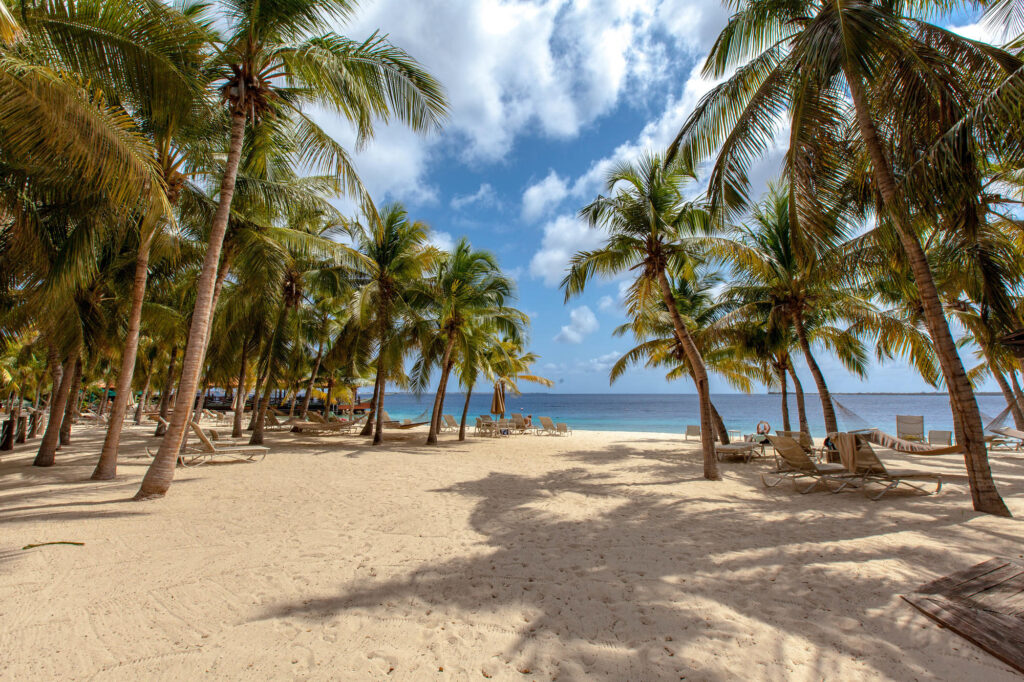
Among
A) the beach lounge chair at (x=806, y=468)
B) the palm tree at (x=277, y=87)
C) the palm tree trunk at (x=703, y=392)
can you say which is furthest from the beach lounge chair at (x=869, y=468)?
the palm tree at (x=277, y=87)

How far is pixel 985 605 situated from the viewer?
9.53 feet

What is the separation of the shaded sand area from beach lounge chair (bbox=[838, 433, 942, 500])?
296 millimetres

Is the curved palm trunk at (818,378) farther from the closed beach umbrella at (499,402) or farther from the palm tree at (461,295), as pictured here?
the closed beach umbrella at (499,402)

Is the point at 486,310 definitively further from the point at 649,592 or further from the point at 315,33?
the point at 649,592

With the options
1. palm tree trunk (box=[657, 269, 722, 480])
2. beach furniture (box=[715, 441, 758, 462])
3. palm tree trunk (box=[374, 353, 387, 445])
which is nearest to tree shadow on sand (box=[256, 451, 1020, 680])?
palm tree trunk (box=[657, 269, 722, 480])

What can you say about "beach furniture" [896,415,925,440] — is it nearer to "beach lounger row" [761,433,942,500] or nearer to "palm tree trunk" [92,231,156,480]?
"beach lounger row" [761,433,942,500]

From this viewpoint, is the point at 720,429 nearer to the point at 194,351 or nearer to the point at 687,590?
the point at 687,590

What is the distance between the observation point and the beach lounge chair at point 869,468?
6.66m

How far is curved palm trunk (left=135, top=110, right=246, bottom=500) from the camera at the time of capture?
5.91m

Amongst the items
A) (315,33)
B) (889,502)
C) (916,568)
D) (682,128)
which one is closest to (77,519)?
(315,33)

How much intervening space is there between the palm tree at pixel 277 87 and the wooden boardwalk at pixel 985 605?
7.56m

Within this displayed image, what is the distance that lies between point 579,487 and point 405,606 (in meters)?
4.82

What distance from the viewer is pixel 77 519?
4.91 metres

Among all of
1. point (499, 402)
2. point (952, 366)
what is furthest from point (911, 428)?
A: point (499, 402)
